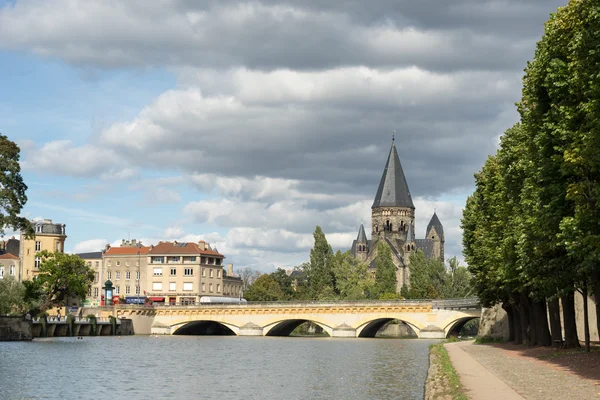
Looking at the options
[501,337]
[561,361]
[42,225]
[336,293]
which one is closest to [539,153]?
[561,361]

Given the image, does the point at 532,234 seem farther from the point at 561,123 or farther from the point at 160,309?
the point at 160,309

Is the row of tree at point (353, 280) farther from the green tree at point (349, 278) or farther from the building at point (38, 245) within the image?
the building at point (38, 245)

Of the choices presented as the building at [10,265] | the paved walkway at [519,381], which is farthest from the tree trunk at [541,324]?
the building at [10,265]

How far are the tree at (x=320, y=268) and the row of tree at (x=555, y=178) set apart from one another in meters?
80.4

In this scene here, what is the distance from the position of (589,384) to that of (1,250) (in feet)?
417

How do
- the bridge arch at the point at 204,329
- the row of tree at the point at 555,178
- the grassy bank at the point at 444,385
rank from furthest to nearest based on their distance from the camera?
the bridge arch at the point at 204,329 < the row of tree at the point at 555,178 < the grassy bank at the point at 444,385

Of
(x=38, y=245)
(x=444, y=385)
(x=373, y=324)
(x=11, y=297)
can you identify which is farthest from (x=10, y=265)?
(x=444, y=385)

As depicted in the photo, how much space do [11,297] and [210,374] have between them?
5586 centimetres

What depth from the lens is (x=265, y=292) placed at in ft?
466

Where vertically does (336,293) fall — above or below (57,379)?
above

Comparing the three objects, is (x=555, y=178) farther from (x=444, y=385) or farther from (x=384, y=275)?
(x=384, y=275)

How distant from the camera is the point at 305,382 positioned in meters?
39.5

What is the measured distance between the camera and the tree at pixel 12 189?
63156 millimetres

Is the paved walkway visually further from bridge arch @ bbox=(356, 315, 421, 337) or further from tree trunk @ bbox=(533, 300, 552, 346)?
bridge arch @ bbox=(356, 315, 421, 337)
